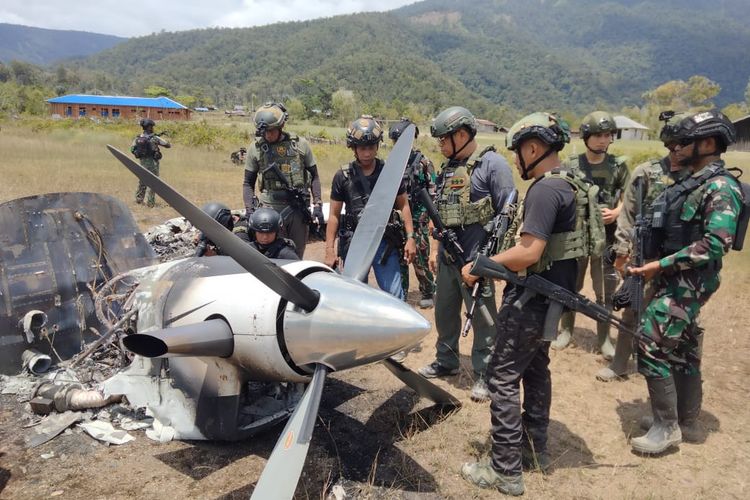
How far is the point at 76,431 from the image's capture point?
3982 millimetres

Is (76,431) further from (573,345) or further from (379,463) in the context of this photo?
(573,345)

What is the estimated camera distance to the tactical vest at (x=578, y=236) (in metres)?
3.22

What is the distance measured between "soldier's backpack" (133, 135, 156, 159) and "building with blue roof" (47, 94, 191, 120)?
192ft

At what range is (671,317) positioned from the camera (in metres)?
3.62

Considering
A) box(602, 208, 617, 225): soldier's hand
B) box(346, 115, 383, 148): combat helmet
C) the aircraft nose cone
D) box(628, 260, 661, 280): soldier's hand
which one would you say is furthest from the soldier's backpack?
box(628, 260, 661, 280): soldier's hand

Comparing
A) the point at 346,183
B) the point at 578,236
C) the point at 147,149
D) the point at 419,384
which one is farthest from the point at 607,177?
the point at 147,149

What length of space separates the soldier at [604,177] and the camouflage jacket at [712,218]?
151 centimetres

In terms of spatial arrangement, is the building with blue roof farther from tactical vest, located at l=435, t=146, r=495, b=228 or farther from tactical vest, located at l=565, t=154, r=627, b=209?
tactical vest, located at l=435, t=146, r=495, b=228

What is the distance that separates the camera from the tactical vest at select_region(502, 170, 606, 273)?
3.22 meters

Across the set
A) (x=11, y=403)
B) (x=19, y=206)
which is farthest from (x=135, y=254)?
(x=11, y=403)

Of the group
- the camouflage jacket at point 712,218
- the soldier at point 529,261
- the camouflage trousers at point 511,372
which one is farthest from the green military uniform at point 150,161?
the camouflage jacket at point 712,218

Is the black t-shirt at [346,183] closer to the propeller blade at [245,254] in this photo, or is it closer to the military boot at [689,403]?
the propeller blade at [245,254]

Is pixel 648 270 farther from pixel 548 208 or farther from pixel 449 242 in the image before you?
pixel 449 242

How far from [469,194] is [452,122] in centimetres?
63
